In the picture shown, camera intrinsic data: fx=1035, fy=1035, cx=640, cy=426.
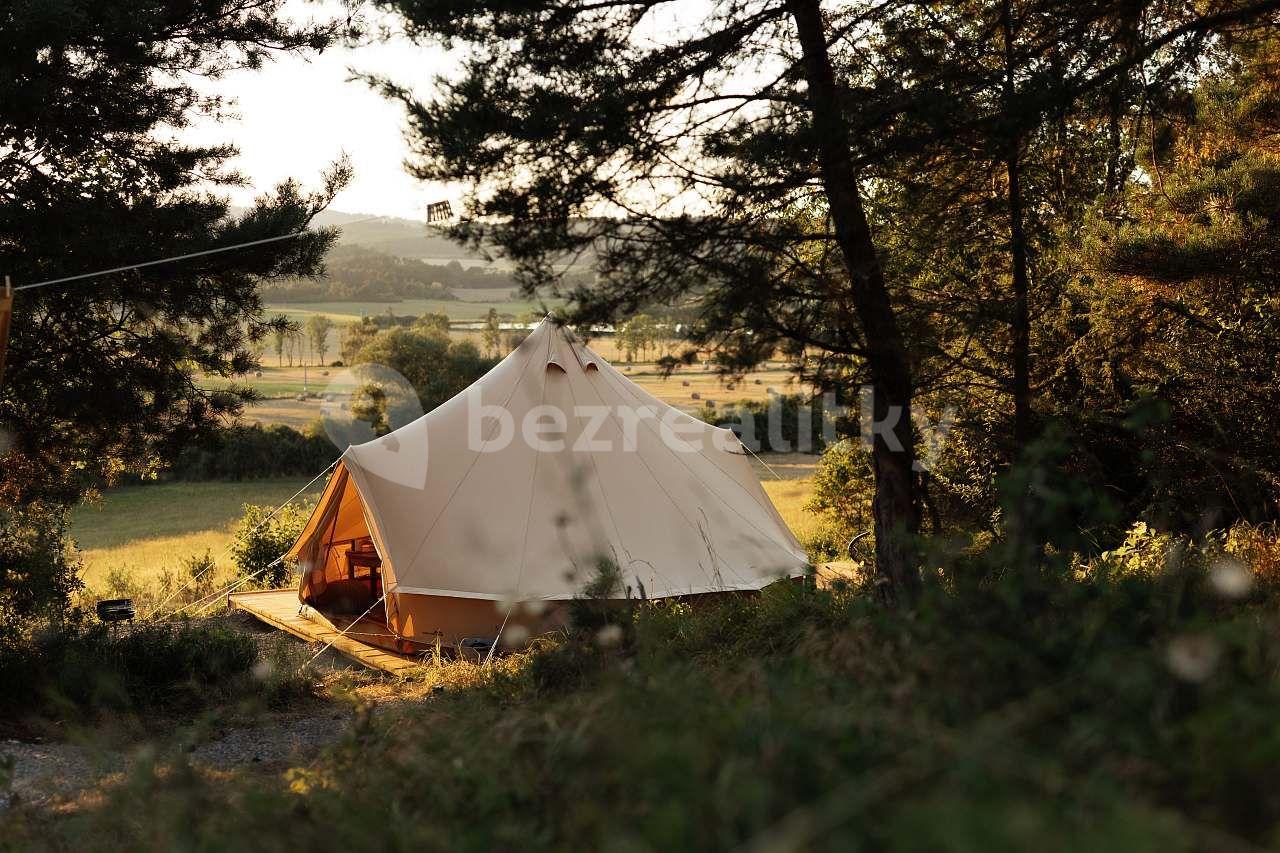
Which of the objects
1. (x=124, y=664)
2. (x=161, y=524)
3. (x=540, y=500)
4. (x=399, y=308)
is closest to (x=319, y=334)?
(x=399, y=308)

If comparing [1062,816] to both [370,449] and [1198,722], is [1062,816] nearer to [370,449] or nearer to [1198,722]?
[1198,722]

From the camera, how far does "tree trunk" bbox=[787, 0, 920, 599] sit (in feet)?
15.4

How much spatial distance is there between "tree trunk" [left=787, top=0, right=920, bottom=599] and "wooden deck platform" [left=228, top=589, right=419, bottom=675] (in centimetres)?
345

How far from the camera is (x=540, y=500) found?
7461 millimetres

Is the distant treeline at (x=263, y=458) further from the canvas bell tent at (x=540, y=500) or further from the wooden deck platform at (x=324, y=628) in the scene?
the canvas bell tent at (x=540, y=500)

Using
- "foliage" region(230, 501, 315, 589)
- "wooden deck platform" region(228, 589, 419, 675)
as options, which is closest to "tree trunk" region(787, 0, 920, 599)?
Result: "wooden deck platform" region(228, 589, 419, 675)

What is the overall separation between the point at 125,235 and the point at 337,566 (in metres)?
3.67

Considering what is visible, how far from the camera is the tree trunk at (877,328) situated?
4.69m

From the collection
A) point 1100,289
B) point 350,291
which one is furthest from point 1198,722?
point 350,291

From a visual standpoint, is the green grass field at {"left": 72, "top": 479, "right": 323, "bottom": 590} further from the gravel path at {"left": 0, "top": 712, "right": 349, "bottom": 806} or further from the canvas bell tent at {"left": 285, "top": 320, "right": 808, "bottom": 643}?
the gravel path at {"left": 0, "top": 712, "right": 349, "bottom": 806}

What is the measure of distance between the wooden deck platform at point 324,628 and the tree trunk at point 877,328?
3.45m

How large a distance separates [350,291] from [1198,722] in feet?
192

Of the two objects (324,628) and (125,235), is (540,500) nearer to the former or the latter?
(324,628)

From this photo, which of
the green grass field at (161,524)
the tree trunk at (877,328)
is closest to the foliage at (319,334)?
the green grass field at (161,524)
